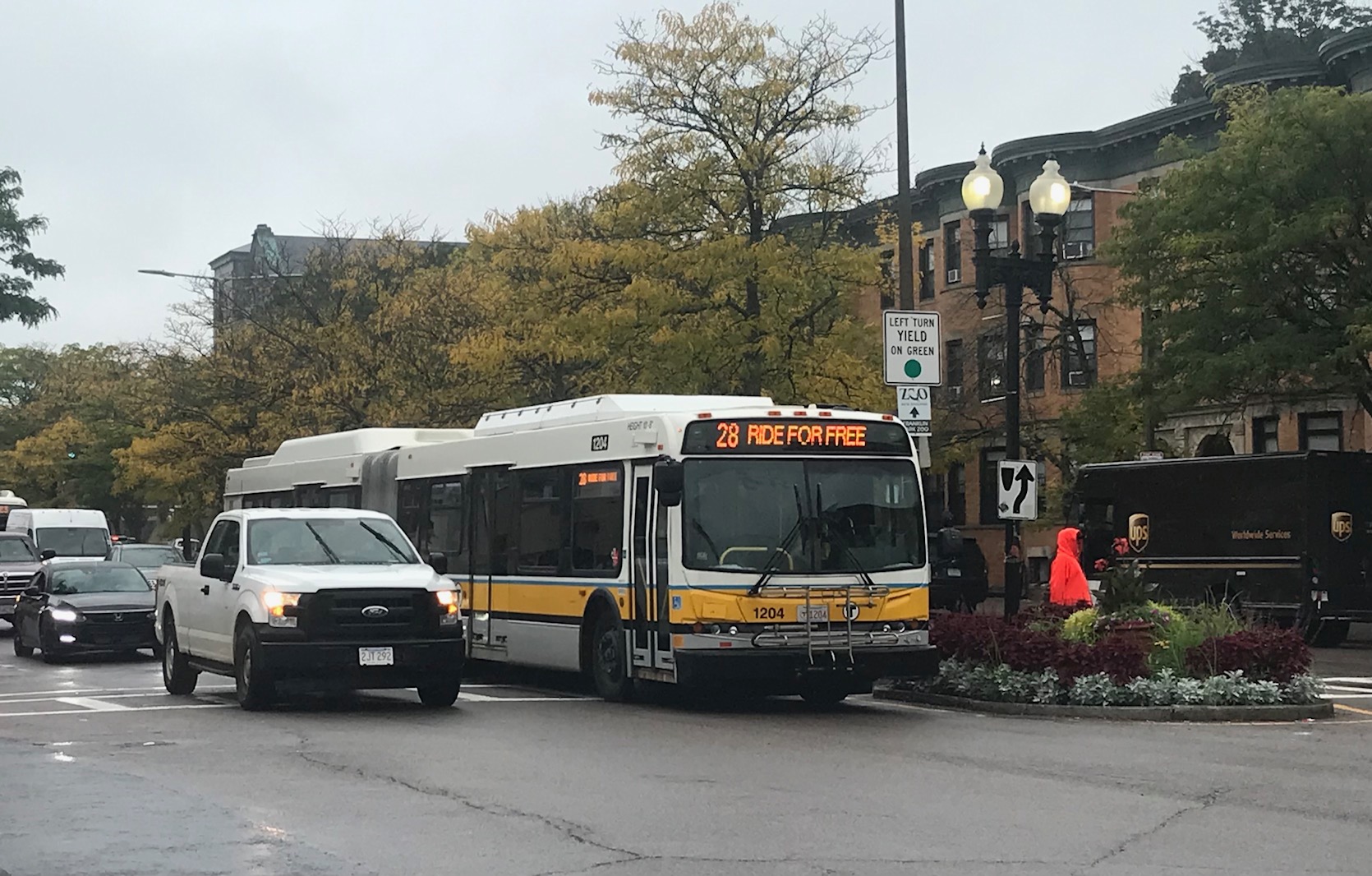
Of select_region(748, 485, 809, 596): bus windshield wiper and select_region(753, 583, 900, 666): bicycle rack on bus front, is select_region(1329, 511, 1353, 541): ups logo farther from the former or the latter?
select_region(748, 485, 809, 596): bus windshield wiper

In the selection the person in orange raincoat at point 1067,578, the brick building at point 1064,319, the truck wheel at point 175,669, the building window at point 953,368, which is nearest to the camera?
the truck wheel at point 175,669

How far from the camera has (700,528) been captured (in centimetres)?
1755

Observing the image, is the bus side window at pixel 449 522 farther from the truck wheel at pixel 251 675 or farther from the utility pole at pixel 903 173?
the utility pole at pixel 903 173

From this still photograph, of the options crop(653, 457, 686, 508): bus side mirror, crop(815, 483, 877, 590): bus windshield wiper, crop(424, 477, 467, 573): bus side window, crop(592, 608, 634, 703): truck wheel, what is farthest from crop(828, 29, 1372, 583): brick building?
crop(653, 457, 686, 508): bus side mirror

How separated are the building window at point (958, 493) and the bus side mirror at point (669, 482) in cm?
4265

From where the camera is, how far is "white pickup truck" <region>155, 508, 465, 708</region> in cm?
1697

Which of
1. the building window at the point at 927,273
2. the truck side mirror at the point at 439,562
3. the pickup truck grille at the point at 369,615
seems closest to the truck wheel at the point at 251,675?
the pickup truck grille at the point at 369,615

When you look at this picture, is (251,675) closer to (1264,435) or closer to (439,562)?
(439,562)

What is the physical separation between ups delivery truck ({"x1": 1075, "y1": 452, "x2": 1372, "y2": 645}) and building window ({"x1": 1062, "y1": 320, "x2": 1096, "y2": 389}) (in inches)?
456

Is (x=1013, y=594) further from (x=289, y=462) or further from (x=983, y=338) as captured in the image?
(x=983, y=338)

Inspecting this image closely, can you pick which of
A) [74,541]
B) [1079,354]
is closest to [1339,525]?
[1079,354]

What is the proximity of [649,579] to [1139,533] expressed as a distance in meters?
18.1

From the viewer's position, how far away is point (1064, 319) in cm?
4347

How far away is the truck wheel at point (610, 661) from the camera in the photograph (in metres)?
18.5
